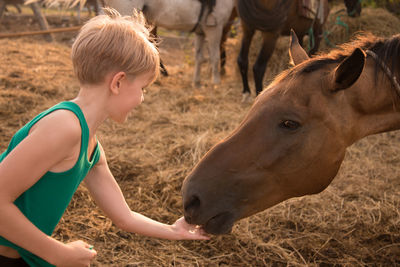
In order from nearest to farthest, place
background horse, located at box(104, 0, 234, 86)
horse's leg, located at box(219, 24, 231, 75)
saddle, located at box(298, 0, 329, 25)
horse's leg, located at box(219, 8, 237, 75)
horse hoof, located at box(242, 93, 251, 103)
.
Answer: background horse, located at box(104, 0, 234, 86)
saddle, located at box(298, 0, 329, 25)
horse hoof, located at box(242, 93, 251, 103)
horse's leg, located at box(219, 8, 237, 75)
horse's leg, located at box(219, 24, 231, 75)

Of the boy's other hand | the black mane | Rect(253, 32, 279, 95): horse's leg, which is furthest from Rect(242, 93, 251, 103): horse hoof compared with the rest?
the boy's other hand

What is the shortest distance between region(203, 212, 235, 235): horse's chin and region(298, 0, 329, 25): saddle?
4330 mm

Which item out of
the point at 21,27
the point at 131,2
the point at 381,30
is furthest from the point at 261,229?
the point at 21,27

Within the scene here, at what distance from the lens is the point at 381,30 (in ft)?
22.1

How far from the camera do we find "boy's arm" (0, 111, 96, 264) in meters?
1.10

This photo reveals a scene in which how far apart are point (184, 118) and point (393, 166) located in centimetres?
236

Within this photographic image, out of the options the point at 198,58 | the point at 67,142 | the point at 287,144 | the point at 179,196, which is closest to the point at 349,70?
the point at 287,144

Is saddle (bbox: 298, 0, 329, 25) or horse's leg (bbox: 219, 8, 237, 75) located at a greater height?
saddle (bbox: 298, 0, 329, 25)

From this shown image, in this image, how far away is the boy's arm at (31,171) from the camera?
1103 millimetres

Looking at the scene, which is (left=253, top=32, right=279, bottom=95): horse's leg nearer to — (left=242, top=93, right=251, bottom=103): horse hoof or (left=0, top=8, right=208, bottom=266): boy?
(left=242, top=93, right=251, bottom=103): horse hoof

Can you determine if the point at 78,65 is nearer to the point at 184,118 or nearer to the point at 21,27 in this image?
the point at 184,118

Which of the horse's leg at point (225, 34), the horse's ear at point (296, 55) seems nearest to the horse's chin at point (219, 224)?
the horse's ear at point (296, 55)

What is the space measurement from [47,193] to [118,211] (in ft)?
1.25

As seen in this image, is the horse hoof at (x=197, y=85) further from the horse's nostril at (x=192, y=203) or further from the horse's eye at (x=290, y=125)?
the horse's nostril at (x=192, y=203)
